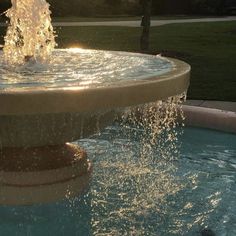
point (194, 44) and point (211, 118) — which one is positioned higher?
point (211, 118)

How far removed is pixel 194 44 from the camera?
1748 cm

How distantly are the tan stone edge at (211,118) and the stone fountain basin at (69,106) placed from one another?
2236 millimetres

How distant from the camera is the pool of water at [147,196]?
460 cm

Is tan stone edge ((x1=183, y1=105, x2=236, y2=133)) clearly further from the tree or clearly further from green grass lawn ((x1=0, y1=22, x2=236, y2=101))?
the tree

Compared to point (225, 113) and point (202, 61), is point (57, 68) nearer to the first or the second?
point (225, 113)

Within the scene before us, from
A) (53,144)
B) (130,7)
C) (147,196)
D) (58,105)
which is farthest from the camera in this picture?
(130,7)

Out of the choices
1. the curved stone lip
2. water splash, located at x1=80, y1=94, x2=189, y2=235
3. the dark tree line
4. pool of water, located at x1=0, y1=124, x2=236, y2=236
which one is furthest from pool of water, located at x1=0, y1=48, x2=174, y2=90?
the dark tree line

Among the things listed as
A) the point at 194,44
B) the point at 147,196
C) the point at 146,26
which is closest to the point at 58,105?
the point at 147,196

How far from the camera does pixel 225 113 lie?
718cm

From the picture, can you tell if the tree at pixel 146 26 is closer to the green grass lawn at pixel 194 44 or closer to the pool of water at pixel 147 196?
the green grass lawn at pixel 194 44

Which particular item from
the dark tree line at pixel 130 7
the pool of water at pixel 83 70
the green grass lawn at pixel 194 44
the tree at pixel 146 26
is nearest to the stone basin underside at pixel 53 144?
the pool of water at pixel 83 70

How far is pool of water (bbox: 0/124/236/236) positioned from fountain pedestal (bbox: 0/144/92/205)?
205 millimetres

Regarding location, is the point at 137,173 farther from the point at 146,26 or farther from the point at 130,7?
the point at 130,7

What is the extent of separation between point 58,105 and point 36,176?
1.10 meters
